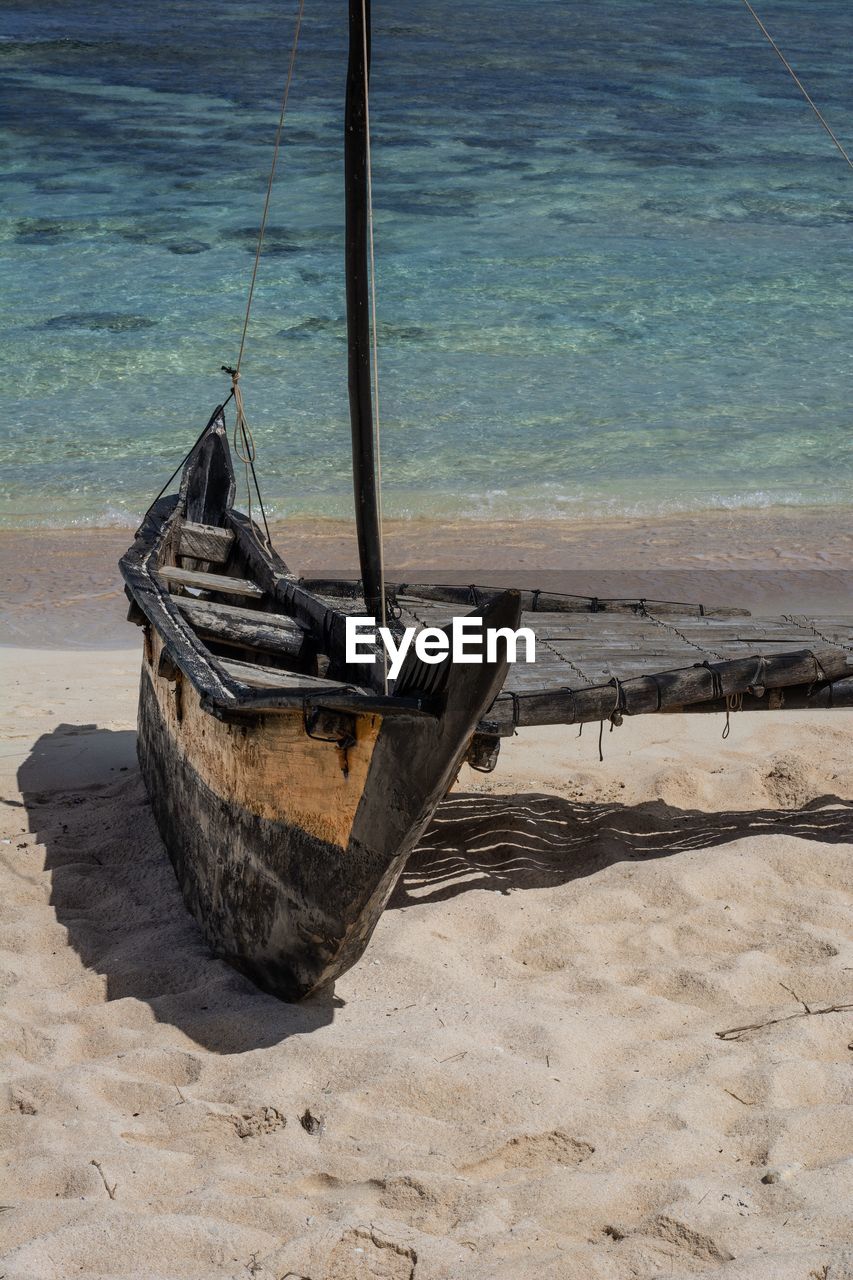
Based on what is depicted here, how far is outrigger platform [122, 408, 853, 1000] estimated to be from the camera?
368 cm

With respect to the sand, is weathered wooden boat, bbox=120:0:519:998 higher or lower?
higher

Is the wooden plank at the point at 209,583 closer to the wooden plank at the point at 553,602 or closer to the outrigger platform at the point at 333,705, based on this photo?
the outrigger platform at the point at 333,705

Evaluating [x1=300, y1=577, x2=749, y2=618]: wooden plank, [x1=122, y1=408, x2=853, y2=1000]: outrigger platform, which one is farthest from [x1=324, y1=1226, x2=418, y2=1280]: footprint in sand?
[x1=300, y1=577, x2=749, y2=618]: wooden plank

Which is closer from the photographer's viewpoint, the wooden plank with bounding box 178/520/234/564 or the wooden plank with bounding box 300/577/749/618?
the wooden plank with bounding box 300/577/749/618

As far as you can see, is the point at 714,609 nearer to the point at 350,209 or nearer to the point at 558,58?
the point at 350,209

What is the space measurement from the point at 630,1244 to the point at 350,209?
429 cm

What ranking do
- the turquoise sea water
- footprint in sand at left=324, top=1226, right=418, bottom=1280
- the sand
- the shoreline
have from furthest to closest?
the turquoise sea water
the shoreline
the sand
footprint in sand at left=324, top=1226, right=418, bottom=1280

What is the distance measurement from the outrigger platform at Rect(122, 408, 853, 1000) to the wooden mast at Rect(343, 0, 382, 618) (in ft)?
1.00

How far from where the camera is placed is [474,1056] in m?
3.72

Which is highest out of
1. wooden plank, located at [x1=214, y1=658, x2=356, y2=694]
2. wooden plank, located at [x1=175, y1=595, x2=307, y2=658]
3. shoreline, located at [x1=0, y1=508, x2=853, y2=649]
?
wooden plank, located at [x1=214, y1=658, x2=356, y2=694]

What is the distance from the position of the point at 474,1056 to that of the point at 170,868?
6.08ft

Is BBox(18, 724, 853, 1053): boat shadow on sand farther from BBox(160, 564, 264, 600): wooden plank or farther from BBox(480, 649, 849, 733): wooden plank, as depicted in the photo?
BBox(160, 564, 264, 600): wooden plank

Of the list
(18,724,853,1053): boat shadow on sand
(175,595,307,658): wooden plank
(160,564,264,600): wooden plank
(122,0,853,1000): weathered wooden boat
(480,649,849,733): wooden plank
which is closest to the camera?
(122,0,853,1000): weathered wooden boat

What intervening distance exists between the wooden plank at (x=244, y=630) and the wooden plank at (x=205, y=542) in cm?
143
